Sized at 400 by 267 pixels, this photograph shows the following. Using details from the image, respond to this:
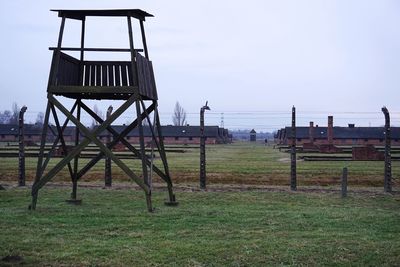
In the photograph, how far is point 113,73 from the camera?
11.6m

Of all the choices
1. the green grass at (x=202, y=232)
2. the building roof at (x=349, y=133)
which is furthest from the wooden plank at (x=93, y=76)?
the building roof at (x=349, y=133)

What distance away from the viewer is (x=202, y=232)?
827cm

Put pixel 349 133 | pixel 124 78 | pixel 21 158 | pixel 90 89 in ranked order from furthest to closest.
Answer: pixel 349 133, pixel 21 158, pixel 124 78, pixel 90 89

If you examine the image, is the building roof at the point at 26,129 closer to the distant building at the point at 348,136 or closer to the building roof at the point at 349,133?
the distant building at the point at 348,136

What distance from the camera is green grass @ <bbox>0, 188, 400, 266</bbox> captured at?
6.52m

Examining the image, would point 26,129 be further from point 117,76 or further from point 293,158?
point 117,76

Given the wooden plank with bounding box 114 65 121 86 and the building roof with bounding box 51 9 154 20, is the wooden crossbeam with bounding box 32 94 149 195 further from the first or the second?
the building roof with bounding box 51 9 154 20

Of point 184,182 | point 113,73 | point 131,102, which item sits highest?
point 113,73

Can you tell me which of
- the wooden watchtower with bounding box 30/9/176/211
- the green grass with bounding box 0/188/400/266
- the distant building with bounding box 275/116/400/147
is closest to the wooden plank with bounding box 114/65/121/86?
the wooden watchtower with bounding box 30/9/176/211

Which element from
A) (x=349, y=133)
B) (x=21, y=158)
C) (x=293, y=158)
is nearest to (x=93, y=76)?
(x=21, y=158)

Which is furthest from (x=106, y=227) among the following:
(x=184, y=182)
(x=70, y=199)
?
(x=184, y=182)

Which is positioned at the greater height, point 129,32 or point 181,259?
point 129,32

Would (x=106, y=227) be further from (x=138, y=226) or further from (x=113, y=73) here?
(x=113, y=73)

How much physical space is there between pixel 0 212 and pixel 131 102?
352cm
